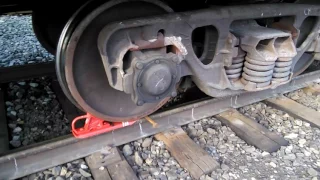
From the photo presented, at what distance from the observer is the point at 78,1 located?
111 inches

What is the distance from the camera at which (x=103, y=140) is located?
257 centimetres

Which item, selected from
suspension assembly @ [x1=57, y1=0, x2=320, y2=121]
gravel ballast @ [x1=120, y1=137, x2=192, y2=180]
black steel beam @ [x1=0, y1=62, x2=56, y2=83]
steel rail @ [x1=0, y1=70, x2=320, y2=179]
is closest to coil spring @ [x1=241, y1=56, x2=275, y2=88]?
suspension assembly @ [x1=57, y1=0, x2=320, y2=121]

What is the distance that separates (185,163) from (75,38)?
117cm

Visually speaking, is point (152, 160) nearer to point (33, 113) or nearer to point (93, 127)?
point (93, 127)

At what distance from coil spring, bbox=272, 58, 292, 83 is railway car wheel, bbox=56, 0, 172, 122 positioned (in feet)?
3.29

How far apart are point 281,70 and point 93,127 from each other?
1.56m

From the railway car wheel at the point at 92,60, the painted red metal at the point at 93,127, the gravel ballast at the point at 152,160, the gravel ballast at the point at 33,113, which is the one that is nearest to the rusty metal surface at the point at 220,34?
the railway car wheel at the point at 92,60

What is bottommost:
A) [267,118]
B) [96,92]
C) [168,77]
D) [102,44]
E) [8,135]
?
[267,118]

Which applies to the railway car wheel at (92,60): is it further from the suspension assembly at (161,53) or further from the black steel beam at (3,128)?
the black steel beam at (3,128)

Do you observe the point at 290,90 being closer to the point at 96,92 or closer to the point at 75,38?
the point at 96,92

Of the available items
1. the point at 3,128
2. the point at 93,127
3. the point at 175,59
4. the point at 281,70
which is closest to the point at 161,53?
the point at 175,59

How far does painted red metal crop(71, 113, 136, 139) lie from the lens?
7.93ft

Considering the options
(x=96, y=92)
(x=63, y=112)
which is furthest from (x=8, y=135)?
(x=96, y=92)

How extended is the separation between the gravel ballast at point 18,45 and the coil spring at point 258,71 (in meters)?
2.70
